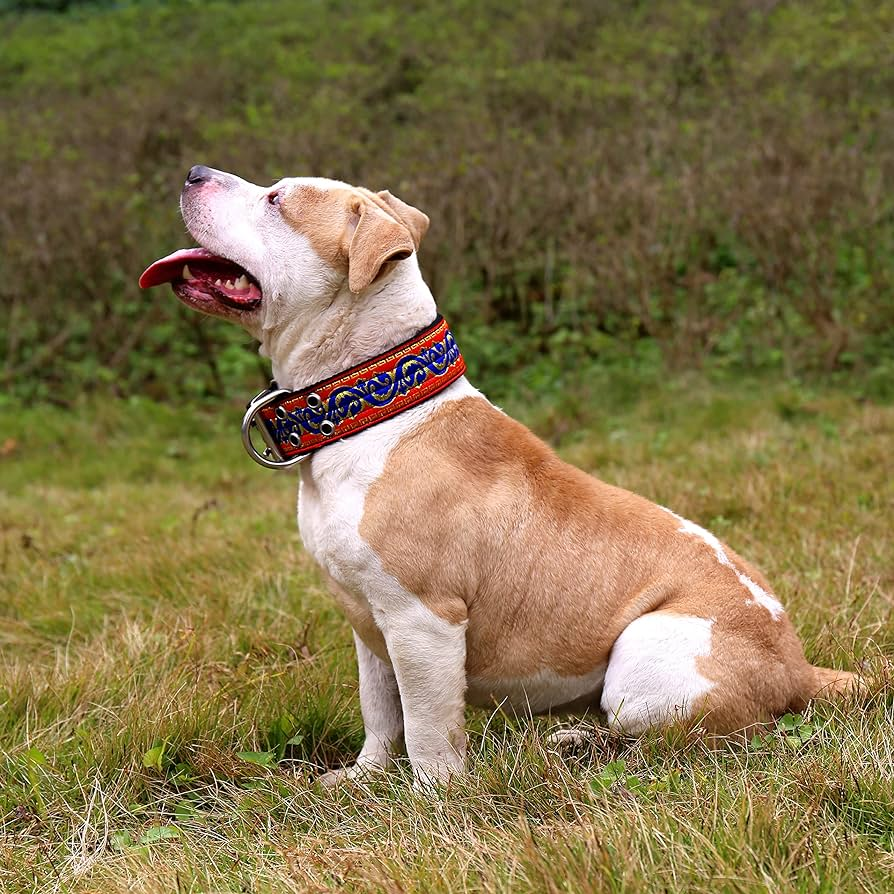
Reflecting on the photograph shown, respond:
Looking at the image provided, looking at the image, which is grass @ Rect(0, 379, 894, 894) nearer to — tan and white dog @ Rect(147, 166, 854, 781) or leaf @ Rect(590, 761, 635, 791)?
leaf @ Rect(590, 761, 635, 791)

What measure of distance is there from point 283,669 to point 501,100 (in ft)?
33.1

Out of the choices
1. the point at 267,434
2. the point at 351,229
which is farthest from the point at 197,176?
the point at 267,434

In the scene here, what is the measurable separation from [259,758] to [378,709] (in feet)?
1.27

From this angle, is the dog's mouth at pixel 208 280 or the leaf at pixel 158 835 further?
the dog's mouth at pixel 208 280

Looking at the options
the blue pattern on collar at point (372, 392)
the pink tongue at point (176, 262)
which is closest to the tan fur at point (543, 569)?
the blue pattern on collar at point (372, 392)

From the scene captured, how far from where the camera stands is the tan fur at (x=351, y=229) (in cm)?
291

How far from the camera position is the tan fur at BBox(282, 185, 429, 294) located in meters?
2.91

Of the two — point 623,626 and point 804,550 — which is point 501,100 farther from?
point 623,626

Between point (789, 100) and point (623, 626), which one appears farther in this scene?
point (789, 100)

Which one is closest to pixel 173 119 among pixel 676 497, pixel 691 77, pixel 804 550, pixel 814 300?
pixel 691 77

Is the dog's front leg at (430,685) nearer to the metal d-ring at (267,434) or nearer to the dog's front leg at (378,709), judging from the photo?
the dog's front leg at (378,709)

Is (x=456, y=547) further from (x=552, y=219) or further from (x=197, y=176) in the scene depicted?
(x=552, y=219)

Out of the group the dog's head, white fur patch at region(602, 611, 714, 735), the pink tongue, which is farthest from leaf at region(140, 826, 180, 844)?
the pink tongue

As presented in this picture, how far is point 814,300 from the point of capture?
862cm
